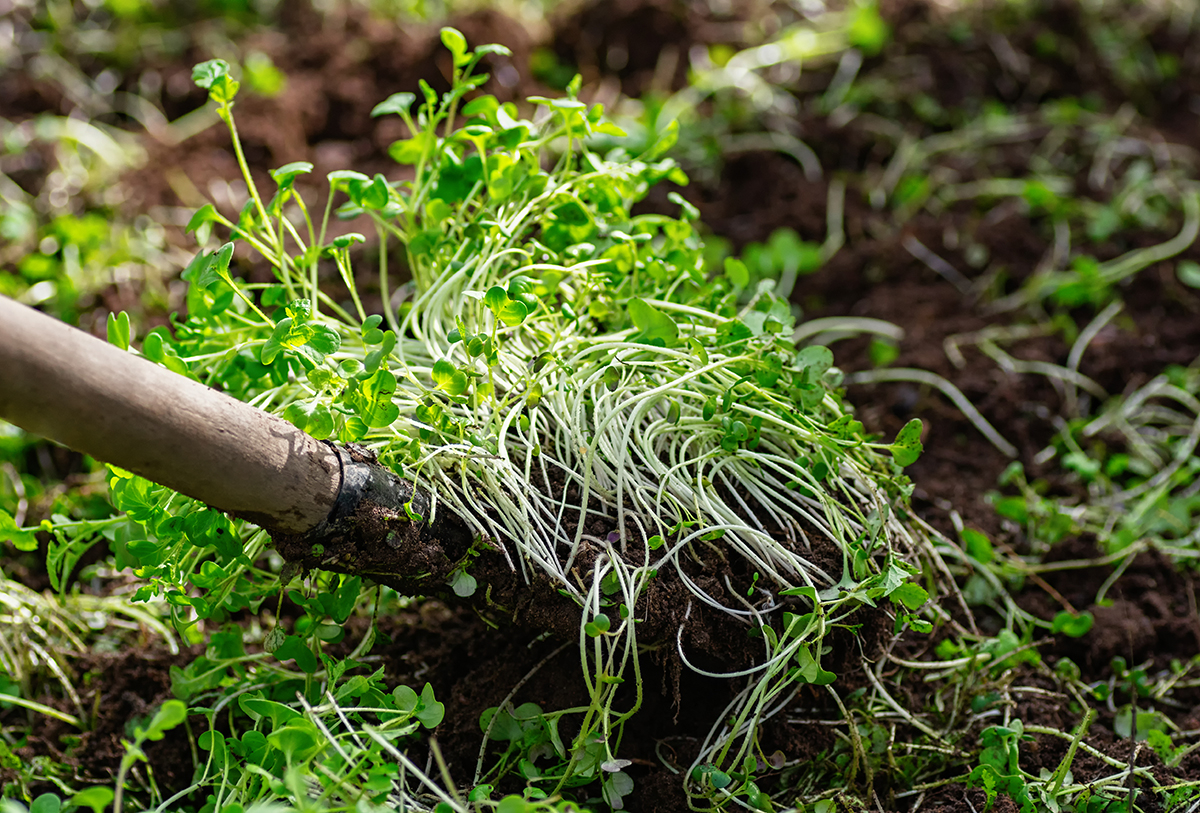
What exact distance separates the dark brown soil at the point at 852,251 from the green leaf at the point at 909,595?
0.14 m

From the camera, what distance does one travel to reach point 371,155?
107 inches

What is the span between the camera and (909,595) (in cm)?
121

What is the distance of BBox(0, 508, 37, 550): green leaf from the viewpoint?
1276mm

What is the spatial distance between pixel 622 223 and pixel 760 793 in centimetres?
82

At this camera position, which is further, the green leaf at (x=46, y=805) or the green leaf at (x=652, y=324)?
the green leaf at (x=652, y=324)

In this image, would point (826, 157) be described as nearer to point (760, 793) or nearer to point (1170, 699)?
point (1170, 699)

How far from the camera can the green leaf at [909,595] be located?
120cm

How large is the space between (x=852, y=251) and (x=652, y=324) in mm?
1324

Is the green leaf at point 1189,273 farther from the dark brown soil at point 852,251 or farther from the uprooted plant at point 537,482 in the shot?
the uprooted plant at point 537,482

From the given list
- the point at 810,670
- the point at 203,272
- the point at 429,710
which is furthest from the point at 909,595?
the point at 203,272

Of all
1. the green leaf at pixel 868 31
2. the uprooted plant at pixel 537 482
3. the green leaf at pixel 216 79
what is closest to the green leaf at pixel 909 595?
the uprooted plant at pixel 537 482

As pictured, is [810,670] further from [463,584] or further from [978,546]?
[978,546]

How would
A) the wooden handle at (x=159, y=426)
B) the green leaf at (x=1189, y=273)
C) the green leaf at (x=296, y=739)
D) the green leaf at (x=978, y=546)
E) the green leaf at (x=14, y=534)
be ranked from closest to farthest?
the wooden handle at (x=159, y=426), the green leaf at (x=296, y=739), the green leaf at (x=14, y=534), the green leaf at (x=978, y=546), the green leaf at (x=1189, y=273)

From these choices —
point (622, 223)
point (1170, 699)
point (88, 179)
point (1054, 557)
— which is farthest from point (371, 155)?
point (1170, 699)
